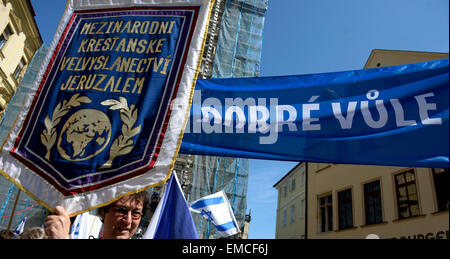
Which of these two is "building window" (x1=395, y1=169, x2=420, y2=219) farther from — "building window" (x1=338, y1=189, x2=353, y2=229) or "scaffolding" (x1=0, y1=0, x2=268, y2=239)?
"scaffolding" (x1=0, y1=0, x2=268, y2=239)

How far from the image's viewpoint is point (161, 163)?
2.02 m

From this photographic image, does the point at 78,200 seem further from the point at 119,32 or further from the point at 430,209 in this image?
the point at 430,209

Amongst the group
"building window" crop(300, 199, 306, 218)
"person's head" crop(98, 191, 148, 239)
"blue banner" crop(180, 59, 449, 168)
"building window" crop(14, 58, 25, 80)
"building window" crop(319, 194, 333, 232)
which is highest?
"building window" crop(14, 58, 25, 80)

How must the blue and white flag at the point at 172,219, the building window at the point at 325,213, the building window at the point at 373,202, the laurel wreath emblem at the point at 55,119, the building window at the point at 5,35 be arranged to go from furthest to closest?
the building window at the point at 325,213 → the building window at the point at 5,35 → the building window at the point at 373,202 → the blue and white flag at the point at 172,219 → the laurel wreath emblem at the point at 55,119

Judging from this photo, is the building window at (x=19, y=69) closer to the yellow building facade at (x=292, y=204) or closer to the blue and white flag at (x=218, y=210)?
the blue and white flag at (x=218, y=210)

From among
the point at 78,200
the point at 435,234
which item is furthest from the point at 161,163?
the point at 435,234

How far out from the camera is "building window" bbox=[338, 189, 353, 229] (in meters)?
13.5

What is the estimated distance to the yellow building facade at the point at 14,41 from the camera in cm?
1445

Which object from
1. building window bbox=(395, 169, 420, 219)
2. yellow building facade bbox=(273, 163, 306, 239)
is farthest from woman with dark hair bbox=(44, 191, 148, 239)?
yellow building facade bbox=(273, 163, 306, 239)

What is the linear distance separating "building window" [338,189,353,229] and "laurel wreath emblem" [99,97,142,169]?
13217 millimetres

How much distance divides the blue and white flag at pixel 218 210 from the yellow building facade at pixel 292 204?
48.1 feet

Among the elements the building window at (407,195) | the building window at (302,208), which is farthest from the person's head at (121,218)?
the building window at (302,208)

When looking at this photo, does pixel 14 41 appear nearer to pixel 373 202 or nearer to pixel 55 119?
pixel 55 119

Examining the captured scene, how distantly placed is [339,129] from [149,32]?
1.95m
